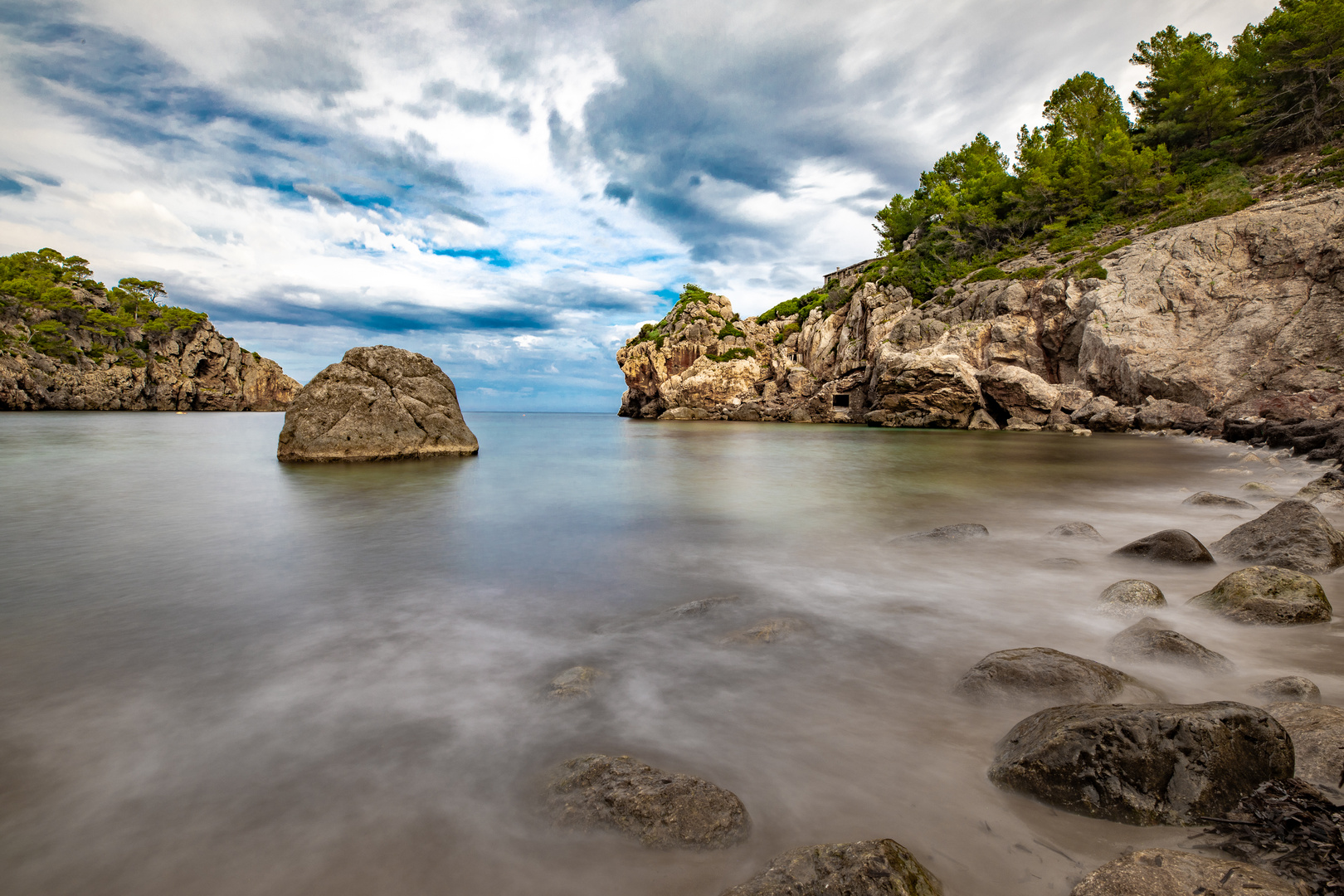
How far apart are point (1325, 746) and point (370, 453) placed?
16.6m

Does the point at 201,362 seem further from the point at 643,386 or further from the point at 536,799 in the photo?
the point at 536,799

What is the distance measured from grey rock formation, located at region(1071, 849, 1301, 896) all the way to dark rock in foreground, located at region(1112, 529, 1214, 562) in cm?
528

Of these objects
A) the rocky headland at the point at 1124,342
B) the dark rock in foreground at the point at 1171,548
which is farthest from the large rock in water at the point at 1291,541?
the rocky headland at the point at 1124,342

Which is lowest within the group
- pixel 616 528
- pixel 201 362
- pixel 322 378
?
pixel 616 528

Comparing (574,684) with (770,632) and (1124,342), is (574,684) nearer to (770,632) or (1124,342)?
(770,632)

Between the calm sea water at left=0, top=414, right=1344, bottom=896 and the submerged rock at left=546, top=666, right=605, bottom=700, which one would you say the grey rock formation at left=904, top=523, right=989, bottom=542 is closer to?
the calm sea water at left=0, top=414, right=1344, bottom=896

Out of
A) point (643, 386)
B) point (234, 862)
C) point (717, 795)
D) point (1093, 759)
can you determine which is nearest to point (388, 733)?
point (234, 862)

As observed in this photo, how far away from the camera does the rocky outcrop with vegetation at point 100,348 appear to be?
162 feet

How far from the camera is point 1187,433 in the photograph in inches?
1007

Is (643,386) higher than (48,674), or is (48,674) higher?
(643,386)

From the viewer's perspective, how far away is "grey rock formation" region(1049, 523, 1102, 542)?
711 cm

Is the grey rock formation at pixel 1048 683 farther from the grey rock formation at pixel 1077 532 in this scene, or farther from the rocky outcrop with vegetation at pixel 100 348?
the rocky outcrop with vegetation at pixel 100 348

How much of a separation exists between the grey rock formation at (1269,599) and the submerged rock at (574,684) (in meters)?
4.91

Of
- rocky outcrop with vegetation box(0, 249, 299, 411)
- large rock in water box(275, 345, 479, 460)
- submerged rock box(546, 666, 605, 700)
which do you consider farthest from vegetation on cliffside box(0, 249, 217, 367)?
submerged rock box(546, 666, 605, 700)
